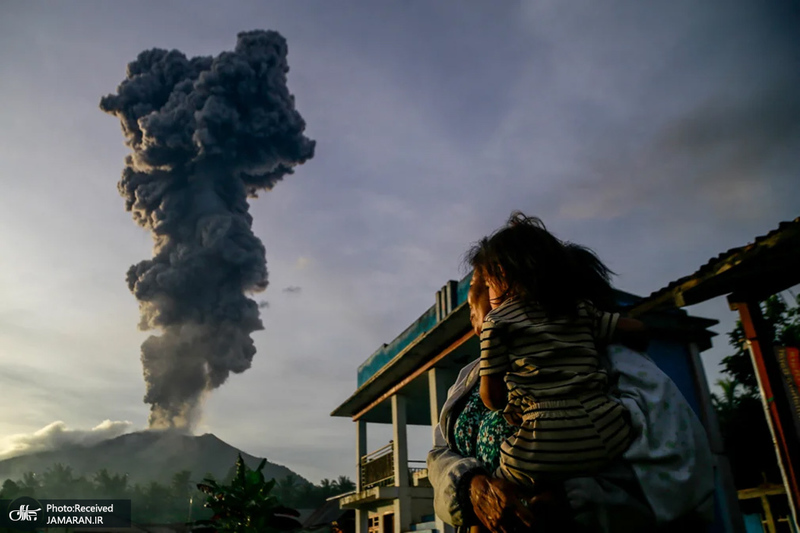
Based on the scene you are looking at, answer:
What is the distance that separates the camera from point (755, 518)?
38.8ft

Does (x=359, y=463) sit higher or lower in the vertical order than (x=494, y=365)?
higher

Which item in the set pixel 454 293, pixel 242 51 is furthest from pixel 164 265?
pixel 454 293

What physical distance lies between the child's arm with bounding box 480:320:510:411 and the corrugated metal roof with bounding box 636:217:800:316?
151 inches

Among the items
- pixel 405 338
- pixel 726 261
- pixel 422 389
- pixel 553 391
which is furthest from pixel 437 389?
pixel 553 391

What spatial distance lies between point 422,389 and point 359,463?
13.2 feet

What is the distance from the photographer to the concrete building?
757cm

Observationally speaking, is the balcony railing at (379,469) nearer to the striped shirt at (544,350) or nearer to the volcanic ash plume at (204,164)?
the striped shirt at (544,350)

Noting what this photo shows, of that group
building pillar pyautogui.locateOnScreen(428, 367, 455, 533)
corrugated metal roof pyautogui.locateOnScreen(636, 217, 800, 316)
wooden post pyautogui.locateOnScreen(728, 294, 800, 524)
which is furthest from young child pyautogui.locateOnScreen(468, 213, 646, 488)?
building pillar pyautogui.locateOnScreen(428, 367, 455, 533)

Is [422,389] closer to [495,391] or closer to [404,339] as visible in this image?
[404,339]

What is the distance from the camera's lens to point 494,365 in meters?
1.28

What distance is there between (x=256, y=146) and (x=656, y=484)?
63.3 meters

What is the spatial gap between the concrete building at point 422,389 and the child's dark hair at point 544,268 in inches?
181

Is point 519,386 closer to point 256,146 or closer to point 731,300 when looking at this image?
point 731,300

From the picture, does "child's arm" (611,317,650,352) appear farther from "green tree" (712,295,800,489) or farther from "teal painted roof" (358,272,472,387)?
"green tree" (712,295,800,489)
